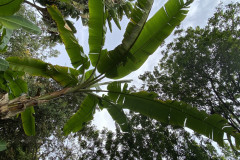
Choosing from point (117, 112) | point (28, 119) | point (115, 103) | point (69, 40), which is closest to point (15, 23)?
point (69, 40)

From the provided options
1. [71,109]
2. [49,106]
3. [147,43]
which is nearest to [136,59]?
[147,43]

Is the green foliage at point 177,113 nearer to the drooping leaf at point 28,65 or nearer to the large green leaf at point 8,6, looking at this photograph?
the drooping leaf at point 28,65

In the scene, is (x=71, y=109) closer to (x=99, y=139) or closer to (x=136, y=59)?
(x=99, y=139)

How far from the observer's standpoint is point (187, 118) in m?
3.75

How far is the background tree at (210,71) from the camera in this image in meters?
11.5

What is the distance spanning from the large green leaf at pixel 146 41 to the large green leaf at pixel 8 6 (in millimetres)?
1749

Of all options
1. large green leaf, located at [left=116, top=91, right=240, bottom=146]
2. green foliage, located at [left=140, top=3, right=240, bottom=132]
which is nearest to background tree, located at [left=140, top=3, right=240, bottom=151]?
green foliage, located at [left=140, top=3, right=240, bottom=132]

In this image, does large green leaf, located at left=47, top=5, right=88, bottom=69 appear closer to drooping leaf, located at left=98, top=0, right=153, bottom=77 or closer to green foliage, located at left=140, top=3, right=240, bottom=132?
drooping leaf, located at left=98, top=0, right=153, bottom=77

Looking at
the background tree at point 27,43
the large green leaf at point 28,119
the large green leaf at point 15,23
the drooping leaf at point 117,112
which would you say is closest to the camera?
the large green leaf at point 15,23

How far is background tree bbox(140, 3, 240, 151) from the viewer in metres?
11.5

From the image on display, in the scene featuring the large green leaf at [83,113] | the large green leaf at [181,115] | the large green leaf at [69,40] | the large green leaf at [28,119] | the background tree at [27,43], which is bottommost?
the large green leaf at [28,119]

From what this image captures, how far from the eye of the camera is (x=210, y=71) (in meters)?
12.1

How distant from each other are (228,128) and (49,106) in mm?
9798

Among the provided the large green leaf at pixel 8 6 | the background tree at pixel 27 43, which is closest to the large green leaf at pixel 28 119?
the large green leaf at pixel 8 6
